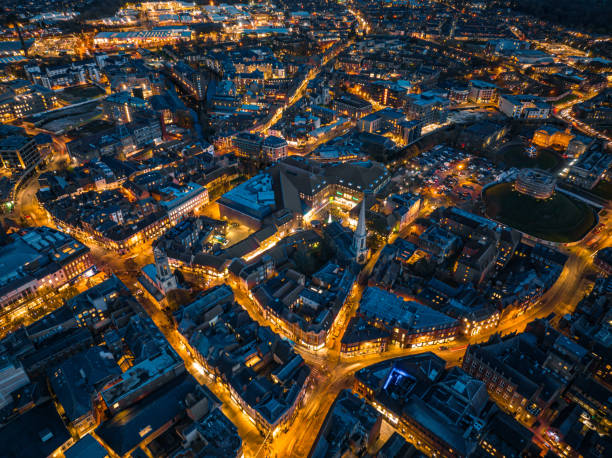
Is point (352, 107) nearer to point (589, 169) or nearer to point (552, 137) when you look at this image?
point (552, 137)

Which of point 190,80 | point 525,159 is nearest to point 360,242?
point 525,159

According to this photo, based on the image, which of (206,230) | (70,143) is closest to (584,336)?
(206,230)

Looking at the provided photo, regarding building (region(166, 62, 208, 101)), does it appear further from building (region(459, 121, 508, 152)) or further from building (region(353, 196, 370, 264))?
building (region(353, 196, 370, 264))

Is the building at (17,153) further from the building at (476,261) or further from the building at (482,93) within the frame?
the building at (482,93)

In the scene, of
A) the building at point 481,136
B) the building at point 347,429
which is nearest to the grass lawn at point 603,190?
the building at point 481,136

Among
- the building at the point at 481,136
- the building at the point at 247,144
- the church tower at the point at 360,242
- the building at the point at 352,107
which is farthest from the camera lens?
the building at the point at 352,107

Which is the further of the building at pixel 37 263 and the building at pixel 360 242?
the building at pixel 360 242

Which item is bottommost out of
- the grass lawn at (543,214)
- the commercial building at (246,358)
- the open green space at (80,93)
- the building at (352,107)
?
the grass lawn at (543,214)

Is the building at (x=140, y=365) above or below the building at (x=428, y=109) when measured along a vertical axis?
below
